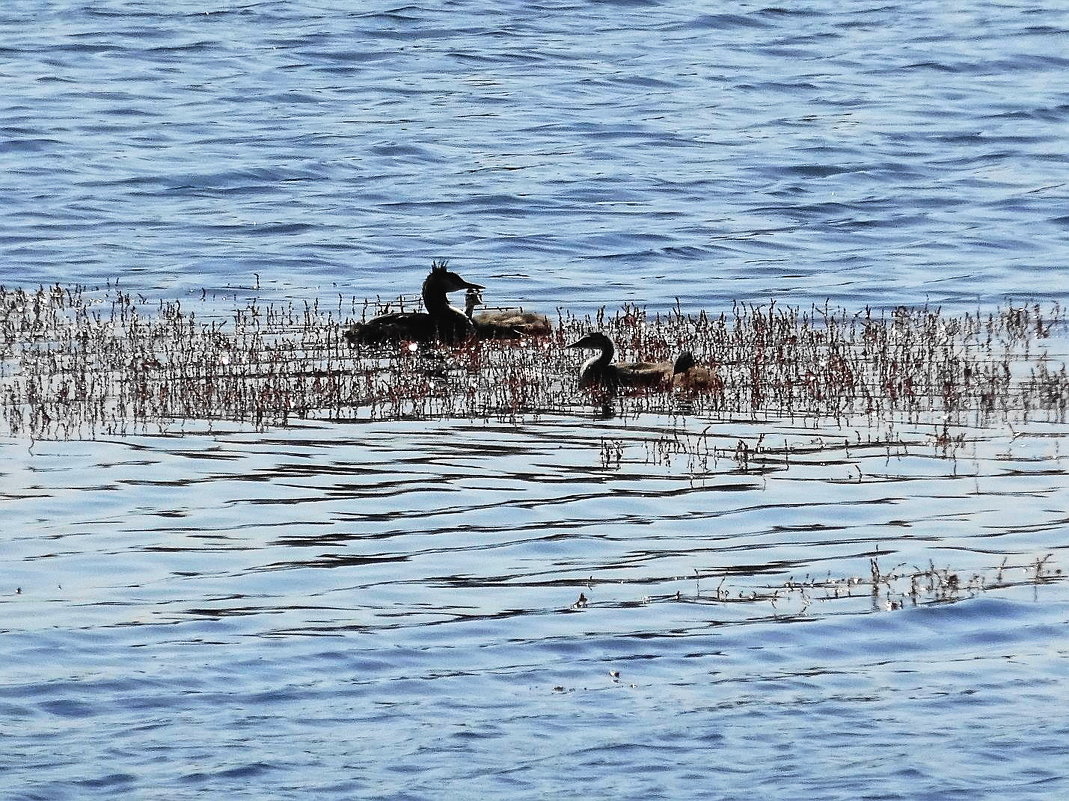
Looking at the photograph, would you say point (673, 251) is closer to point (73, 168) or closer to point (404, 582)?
point (73, 168)

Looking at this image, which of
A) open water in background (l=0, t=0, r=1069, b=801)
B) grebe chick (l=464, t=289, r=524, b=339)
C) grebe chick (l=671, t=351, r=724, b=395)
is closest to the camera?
open water in background (l=0, t=0, r=1069, b=801)

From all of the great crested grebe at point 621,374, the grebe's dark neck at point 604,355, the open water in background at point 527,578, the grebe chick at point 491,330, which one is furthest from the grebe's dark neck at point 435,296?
the great crested grebe at point 621,374

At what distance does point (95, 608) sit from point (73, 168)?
2371cm

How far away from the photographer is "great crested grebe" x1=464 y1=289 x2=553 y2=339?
56.9 ft

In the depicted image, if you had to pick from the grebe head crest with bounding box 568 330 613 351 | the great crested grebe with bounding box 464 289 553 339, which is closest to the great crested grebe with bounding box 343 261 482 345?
the great crested grebe with bounding box 464 289 553 339

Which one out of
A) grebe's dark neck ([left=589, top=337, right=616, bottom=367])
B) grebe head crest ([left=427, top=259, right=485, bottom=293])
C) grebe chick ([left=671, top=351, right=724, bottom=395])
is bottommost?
grebe chick ([left=671, top=351, right=724, bottom=395])

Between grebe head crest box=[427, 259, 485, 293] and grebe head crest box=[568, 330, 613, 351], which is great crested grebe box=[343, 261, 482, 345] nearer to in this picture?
grebe head crest box=[427, 259, 485, 293]

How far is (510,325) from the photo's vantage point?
17438 mm

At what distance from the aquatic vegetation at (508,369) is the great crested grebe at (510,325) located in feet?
→ 0.45

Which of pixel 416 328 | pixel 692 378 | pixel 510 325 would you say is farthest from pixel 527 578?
pixel 510 325

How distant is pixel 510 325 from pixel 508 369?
181 cm

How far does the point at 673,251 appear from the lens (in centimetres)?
2481

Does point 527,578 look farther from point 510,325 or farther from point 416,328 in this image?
point 510,325

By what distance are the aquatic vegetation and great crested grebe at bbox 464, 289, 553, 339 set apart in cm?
14
